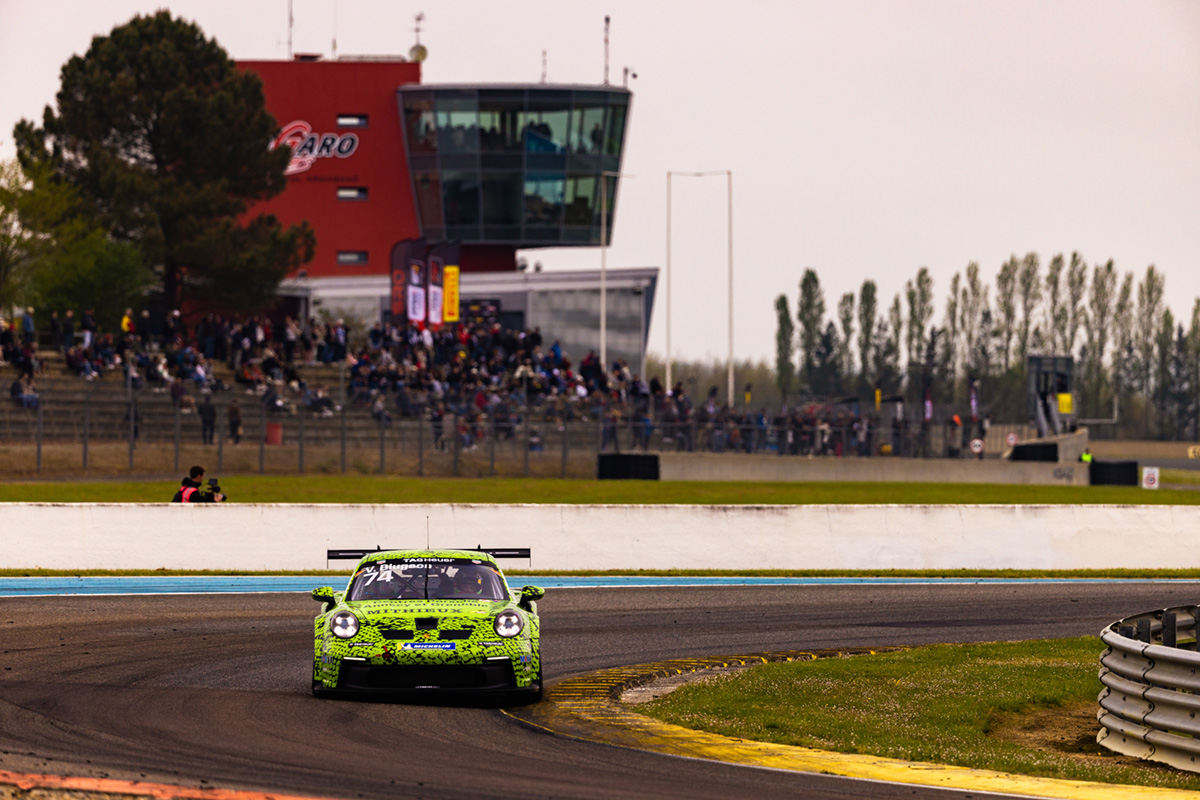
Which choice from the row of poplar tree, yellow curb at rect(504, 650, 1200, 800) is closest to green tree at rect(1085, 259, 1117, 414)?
the row of poplar tree

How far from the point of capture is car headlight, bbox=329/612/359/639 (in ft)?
36.6

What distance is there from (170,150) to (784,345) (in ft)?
183

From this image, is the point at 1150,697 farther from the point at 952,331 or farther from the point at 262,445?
the point at 952,331

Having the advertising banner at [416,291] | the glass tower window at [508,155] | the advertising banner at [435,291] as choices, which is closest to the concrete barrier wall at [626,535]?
the advertising banner at [416,291]

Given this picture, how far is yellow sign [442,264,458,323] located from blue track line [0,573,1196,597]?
116 feet

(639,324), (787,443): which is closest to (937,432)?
(787,443)

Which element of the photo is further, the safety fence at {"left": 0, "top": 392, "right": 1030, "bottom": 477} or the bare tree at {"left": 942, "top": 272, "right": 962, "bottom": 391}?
the bare tree at {"left": 942, "top": 272, "right": 962, "bottom": 391}

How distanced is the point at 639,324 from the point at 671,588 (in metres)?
47.0

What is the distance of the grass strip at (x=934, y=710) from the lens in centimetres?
981

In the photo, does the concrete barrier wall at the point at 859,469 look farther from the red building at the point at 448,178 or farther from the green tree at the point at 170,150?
the green tree at the point at 170,150

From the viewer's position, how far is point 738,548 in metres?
23.4

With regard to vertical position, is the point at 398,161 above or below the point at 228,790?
above

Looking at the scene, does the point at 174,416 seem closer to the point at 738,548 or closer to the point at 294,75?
the point at 738,548

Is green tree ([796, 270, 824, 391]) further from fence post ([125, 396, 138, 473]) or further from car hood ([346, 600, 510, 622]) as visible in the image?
car hood ([346, 600, 510, 622])
